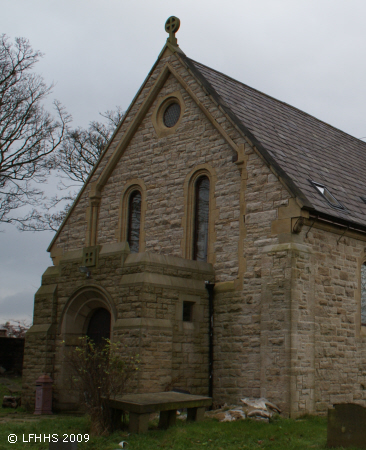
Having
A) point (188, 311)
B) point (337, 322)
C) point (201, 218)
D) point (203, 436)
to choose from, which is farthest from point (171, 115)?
point (203, 436)

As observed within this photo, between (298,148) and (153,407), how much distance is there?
9.39 meters

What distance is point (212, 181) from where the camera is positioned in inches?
690

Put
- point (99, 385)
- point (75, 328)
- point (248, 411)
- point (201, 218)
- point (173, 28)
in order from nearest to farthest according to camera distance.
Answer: point (99, 385)
point (248, 411)
point (75, 328)
point (201, 218)
point (173, 28)

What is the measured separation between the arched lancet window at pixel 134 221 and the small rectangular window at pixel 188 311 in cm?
353

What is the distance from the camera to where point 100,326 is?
57.1ft

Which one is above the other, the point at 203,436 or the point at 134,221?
the point at 134,221

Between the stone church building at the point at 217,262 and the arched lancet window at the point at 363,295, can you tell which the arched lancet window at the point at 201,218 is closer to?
the stone church building at the point at 217,262

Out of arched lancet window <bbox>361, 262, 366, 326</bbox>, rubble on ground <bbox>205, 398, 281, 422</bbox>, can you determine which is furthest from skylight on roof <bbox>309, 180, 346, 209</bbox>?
rubble on ground <bbox>205, 398, 281, 422</bbox>

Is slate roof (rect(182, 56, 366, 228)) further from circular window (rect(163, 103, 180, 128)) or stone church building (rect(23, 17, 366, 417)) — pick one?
circular window (rect(163, 103, 180, 128))

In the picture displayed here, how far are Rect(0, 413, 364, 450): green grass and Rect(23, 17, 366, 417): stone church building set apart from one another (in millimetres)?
1792

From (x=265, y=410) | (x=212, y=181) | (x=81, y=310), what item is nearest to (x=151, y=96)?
(x=212, y=181)

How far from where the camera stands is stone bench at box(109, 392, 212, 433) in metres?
11.9

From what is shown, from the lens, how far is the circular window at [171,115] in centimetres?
1930

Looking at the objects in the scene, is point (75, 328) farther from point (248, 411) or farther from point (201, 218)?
point (248, 411)
